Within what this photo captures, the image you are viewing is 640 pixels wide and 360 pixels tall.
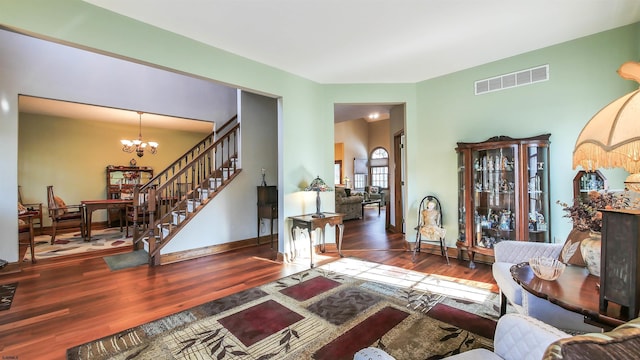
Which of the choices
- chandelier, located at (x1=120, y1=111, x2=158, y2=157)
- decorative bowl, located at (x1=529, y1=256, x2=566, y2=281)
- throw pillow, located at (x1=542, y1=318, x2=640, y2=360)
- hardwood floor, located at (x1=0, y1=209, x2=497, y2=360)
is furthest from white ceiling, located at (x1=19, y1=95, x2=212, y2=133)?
throw pillow, located at (x1=542, y1=318, x2=640, y2=360)

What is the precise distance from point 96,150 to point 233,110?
4097 mm

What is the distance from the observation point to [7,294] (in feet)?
9.53

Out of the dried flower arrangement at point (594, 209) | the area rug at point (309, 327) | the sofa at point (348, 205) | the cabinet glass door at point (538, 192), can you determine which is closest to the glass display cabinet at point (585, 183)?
the cabinet glass door at point (538, 192)

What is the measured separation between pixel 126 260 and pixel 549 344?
502 centimetres

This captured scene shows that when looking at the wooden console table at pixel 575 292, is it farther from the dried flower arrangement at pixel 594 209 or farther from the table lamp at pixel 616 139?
the table lamp at pixel 616 139

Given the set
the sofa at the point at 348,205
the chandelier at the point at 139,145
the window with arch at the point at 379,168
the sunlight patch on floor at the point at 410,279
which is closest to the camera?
the sunlight patch on floor at the point at 410,279

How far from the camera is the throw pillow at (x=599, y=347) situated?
1.99 feet

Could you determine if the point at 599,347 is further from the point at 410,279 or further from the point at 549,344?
the point at 410,279

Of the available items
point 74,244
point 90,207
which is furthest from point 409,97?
point 74,244

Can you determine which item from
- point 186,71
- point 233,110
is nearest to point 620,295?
point 186,71

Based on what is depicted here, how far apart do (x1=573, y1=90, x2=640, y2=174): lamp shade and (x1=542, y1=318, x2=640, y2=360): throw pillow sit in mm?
852

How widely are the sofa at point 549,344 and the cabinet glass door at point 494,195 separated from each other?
2808 millimetres

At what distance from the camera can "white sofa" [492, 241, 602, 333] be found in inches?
69.2

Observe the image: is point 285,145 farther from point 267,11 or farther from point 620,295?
point 620,295
